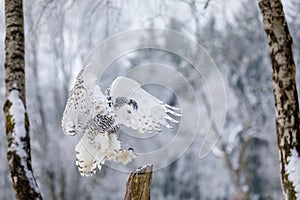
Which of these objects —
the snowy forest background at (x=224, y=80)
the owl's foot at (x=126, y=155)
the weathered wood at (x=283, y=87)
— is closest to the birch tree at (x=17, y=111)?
the owl's foot at (x=126, y=155)

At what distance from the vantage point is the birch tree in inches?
82.4

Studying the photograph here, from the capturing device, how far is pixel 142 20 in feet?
19.5

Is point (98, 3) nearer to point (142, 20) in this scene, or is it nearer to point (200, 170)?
point (142, 20)

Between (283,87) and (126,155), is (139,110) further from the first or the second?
(283,87)

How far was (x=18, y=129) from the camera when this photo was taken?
2186mm

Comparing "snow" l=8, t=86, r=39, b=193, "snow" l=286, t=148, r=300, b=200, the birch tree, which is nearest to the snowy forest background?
the birch tree

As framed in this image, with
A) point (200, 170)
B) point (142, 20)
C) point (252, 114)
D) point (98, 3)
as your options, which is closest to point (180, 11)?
point (142, 20)

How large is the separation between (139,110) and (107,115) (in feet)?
0.43

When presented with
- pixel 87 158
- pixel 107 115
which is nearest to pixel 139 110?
pixel 107 115

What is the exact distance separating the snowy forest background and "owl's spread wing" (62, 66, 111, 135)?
356 centimetres

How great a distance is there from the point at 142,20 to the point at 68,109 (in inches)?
158

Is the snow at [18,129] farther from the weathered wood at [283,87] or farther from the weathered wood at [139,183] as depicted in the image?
the weathered wood at [283,87]

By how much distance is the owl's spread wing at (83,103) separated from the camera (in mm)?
1982

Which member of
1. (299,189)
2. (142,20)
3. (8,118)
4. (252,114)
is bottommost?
(299,189)
